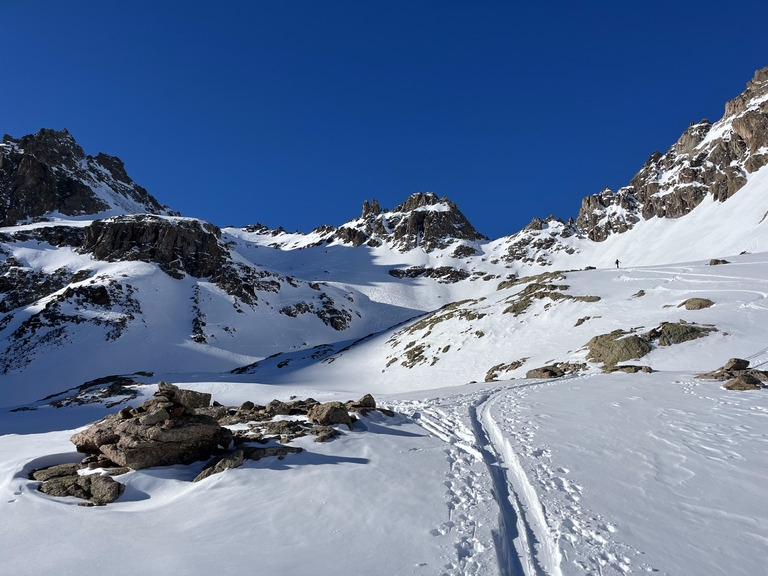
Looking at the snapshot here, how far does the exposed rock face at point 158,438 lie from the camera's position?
8352 millimetres

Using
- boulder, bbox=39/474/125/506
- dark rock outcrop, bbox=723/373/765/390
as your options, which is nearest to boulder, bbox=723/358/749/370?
dark rock outcrop, bbox=723/373/765/390

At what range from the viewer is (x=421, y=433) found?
11.8 meters

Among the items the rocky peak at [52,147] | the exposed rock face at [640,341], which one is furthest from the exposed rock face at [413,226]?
the exposed rock face at [640,341]

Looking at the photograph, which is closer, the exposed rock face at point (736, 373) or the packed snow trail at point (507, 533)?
the packed snow trail at point (507, 533)

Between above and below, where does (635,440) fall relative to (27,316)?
below

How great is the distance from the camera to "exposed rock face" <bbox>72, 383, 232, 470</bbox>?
8.35 m

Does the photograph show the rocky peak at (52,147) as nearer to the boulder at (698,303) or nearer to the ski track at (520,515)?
the ski track at (520,515)

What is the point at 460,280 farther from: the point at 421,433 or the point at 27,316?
the point at 421,433

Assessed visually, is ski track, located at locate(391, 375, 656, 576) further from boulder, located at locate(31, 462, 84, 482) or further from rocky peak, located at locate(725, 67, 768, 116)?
rocky peak, located at locate(725, 67, 768, 116)

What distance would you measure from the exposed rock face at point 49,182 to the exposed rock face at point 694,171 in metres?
179

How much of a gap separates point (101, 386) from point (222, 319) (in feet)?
107

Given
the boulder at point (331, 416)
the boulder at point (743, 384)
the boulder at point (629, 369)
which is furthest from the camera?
the boulder at point (629, 369)

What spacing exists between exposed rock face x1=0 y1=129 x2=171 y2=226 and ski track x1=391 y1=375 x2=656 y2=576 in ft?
491

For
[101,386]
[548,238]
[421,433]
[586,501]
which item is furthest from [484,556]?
[548,238]
